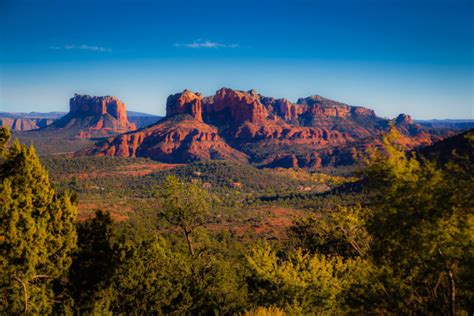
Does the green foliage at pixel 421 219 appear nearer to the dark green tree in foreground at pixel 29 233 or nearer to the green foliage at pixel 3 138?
the dark green tree in foreground at pixel 29 233

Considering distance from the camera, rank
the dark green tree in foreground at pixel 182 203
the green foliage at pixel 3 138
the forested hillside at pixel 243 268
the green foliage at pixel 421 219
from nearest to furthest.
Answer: the green foliage at pixel 421 219 → the forested hillside at pixel 243 268 → the green foliage at pixel 3 138 → the dark green tree in foreground at pixel 182 203

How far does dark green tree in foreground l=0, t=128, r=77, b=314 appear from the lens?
54.9 ft

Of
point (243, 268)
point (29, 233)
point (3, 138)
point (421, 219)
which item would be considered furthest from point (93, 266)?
point (243, 268)

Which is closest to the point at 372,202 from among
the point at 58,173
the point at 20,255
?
the point at 20,255

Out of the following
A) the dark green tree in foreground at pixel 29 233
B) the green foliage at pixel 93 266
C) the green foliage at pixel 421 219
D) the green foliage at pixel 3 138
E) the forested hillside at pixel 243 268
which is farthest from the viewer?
the green foliage at pixel 93 266

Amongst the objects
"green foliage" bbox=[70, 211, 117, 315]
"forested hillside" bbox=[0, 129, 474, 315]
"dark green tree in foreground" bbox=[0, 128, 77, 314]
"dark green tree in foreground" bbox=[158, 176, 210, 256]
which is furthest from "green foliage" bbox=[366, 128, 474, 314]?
"dark green tree in foreground" bbox=[158, 176, 210, 256]

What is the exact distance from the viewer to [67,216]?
20047 millimetres

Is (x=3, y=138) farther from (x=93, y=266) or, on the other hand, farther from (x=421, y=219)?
(x=421, y=219)

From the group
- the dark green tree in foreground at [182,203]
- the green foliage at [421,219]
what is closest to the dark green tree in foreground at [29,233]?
the dark green tree in foreground at [182,203]

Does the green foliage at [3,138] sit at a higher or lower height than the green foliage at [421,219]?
higher

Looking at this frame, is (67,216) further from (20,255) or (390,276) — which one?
(390,276)

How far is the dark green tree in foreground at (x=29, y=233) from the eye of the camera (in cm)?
1672

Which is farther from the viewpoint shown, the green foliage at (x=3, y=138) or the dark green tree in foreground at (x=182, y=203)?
the dark green tree in foreground at (x=182, y=203)

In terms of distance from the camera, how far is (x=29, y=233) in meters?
17.1
